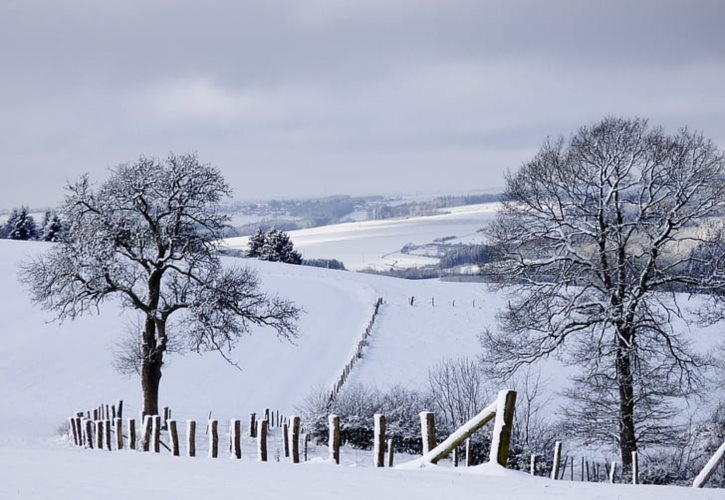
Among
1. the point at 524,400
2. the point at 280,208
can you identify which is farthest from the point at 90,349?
the point at 280,208

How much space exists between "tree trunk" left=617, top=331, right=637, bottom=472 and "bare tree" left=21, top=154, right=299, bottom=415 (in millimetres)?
11334

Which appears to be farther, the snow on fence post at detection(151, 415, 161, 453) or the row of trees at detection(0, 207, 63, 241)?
the row of trees at detection(0, 207, 63, 241)

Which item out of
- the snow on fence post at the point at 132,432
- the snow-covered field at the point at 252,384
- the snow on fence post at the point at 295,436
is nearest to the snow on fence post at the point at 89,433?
the snow-covered field at the point at 252,384

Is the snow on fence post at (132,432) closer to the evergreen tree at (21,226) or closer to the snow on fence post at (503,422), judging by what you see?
the snow on fence post at (503,422)

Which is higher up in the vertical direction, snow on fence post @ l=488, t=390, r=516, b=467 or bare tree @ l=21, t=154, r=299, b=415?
bare tree @ l=21, t=154, r=299, b=415

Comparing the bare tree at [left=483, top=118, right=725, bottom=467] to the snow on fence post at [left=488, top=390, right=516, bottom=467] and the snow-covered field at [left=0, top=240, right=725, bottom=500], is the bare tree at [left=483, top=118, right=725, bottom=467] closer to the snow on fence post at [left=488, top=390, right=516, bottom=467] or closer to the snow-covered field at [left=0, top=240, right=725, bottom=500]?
the snow-covered field at [left=0, top=240, right=725, bottom=500]

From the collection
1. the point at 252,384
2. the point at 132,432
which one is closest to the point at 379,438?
the point at 132,432

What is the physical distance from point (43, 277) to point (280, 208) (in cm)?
10612

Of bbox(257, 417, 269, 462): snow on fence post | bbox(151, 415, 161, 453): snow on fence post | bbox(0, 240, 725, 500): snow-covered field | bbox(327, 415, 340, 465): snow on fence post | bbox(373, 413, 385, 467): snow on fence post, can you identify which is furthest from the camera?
bbox(151, 415, 161, 453): snow on fence post

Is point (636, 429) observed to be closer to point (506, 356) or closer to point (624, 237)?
point (506, 356)

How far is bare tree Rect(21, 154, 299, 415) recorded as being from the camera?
65.7ft

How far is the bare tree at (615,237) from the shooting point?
17.5 m

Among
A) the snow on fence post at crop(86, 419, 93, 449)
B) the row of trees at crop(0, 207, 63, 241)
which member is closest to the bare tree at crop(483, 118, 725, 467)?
the snow on fence post at crop(86, 419, 93, 449)

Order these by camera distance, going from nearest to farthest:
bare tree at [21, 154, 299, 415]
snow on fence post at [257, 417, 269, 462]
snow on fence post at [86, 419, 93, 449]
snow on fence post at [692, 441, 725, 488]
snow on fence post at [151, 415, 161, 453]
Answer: snow on fence post at [692, 441, 725, 488], snow on fence post at [257, 417, 269, 462], snow on fence post at [151, 415, 161, 453], snow on fence post at [86, 419, 93, 449], bare tree at [21, 154, 299, 415]
